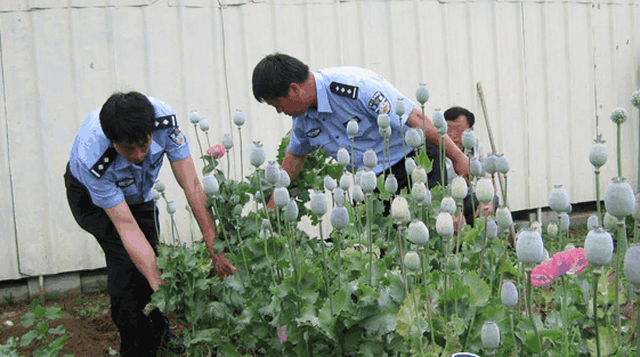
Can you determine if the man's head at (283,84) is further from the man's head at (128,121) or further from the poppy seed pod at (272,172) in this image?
the poppy seed pod at (272,172)

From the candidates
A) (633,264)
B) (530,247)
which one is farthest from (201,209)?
(633,264)

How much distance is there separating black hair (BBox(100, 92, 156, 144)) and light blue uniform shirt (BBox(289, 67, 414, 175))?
2.42 feet

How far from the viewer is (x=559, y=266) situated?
1.11 metres

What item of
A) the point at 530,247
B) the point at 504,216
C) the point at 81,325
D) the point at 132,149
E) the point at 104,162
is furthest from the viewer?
the point at 81,325

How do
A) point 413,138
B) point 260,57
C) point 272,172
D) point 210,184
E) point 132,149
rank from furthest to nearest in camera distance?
point 260,57 < point 132,149 < point 210,184 < point 413,138 < point 272,172

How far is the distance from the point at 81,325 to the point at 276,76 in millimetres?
1970

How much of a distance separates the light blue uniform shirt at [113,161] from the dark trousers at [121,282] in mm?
138

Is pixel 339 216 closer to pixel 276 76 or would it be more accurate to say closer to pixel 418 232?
pixel 418 232

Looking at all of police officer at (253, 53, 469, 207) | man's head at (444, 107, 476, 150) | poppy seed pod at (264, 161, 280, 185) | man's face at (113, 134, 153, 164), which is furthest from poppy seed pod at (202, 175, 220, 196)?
man's head at (444, 107, 476, 150)

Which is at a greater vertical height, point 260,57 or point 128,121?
point 260,57

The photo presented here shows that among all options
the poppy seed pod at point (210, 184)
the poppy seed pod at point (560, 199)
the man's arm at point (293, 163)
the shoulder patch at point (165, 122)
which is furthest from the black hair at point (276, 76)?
the poppy seed pod at point (560, 199)

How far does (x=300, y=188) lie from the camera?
8.73ft

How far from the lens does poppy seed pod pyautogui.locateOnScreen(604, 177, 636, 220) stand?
90 cm

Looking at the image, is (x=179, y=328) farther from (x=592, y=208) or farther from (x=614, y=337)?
(x=592, y=208)
